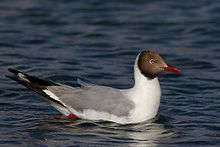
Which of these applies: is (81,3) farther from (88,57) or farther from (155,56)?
(155,56)

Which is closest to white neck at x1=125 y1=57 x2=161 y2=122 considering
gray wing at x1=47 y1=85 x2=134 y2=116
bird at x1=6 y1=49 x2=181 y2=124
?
bird at x1=6 y1=49 x2=181 y2=124

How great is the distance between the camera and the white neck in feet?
40.2

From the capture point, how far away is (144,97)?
12.4m

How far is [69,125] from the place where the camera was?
485 inches

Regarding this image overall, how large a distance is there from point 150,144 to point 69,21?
345 inches

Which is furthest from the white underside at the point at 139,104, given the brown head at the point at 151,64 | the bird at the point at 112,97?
the brown head at the point at 151,64

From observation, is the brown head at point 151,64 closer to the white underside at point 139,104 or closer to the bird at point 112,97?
the bird at point 112,97

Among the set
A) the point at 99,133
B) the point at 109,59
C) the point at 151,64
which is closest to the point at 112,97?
the point at 99,133

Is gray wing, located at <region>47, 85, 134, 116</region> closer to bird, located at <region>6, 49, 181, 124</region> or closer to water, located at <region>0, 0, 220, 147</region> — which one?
bird, located at <region>6, 49, 181, 124</region>

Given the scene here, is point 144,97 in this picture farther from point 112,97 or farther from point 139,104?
point 112,97

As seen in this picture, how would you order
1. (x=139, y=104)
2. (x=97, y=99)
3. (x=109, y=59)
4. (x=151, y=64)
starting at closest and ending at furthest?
(x=97, y=99)
(x=139, y=104)
(x=151, y=64)
(x=109, y=59)

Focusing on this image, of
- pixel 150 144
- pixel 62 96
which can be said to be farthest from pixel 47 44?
pixel 150 144

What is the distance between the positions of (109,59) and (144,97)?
4.51 m

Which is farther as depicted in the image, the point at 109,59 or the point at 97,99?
the point at 109,59
